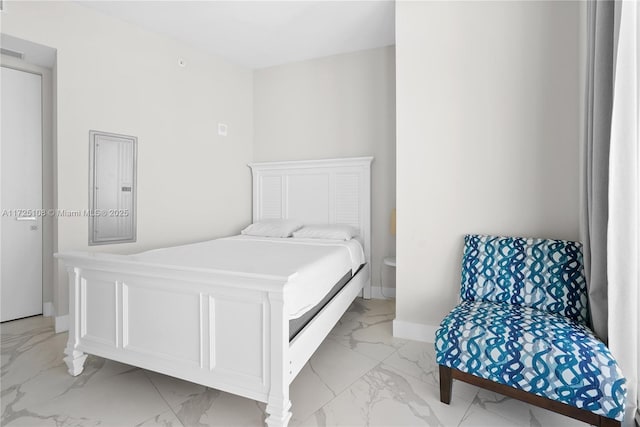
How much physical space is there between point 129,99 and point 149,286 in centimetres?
218

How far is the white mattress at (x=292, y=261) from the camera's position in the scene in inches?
63.7

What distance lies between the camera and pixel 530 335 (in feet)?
4.76

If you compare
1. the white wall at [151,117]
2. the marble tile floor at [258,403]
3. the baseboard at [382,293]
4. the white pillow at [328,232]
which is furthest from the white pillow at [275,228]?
the marble tile floor at [258,403]

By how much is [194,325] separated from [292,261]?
2.26 feet

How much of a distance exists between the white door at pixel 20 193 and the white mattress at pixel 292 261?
63.0 inches

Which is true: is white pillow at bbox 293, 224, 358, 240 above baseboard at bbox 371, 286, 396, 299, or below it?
above

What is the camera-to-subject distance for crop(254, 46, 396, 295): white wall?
11.5ft

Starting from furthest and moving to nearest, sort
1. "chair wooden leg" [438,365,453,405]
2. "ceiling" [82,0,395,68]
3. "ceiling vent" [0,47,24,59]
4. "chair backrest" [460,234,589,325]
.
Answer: "ceiling" [82,0,395,68] < "ceiling vent" [0,47,24,59] < "chair backrest" [460,234,589,325] < "chair wooden leg" [438,365,453,405]

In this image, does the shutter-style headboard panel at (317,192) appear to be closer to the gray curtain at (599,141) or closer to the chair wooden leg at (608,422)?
the gray curtain at (599,141)

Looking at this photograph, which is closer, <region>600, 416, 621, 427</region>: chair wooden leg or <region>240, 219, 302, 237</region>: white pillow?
<region>600, 416, 621, 427</region>: chair wooden leg

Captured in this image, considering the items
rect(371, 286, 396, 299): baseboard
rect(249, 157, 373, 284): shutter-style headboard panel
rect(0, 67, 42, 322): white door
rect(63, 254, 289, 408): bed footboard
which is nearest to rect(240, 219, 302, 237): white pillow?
rect(249, 157, 373, 284): shutter-style headboard panel

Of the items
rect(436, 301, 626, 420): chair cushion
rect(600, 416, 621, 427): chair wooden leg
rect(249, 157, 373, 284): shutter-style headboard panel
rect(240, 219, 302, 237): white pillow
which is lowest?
rect(600, 416, 621, 427): chair wooden leg

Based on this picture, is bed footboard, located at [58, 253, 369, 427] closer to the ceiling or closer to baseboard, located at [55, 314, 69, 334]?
baseboard, located at [55, 314, 69, 334]

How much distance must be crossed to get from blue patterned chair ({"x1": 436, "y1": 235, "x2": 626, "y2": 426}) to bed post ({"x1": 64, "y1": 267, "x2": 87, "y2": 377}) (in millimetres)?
2181
